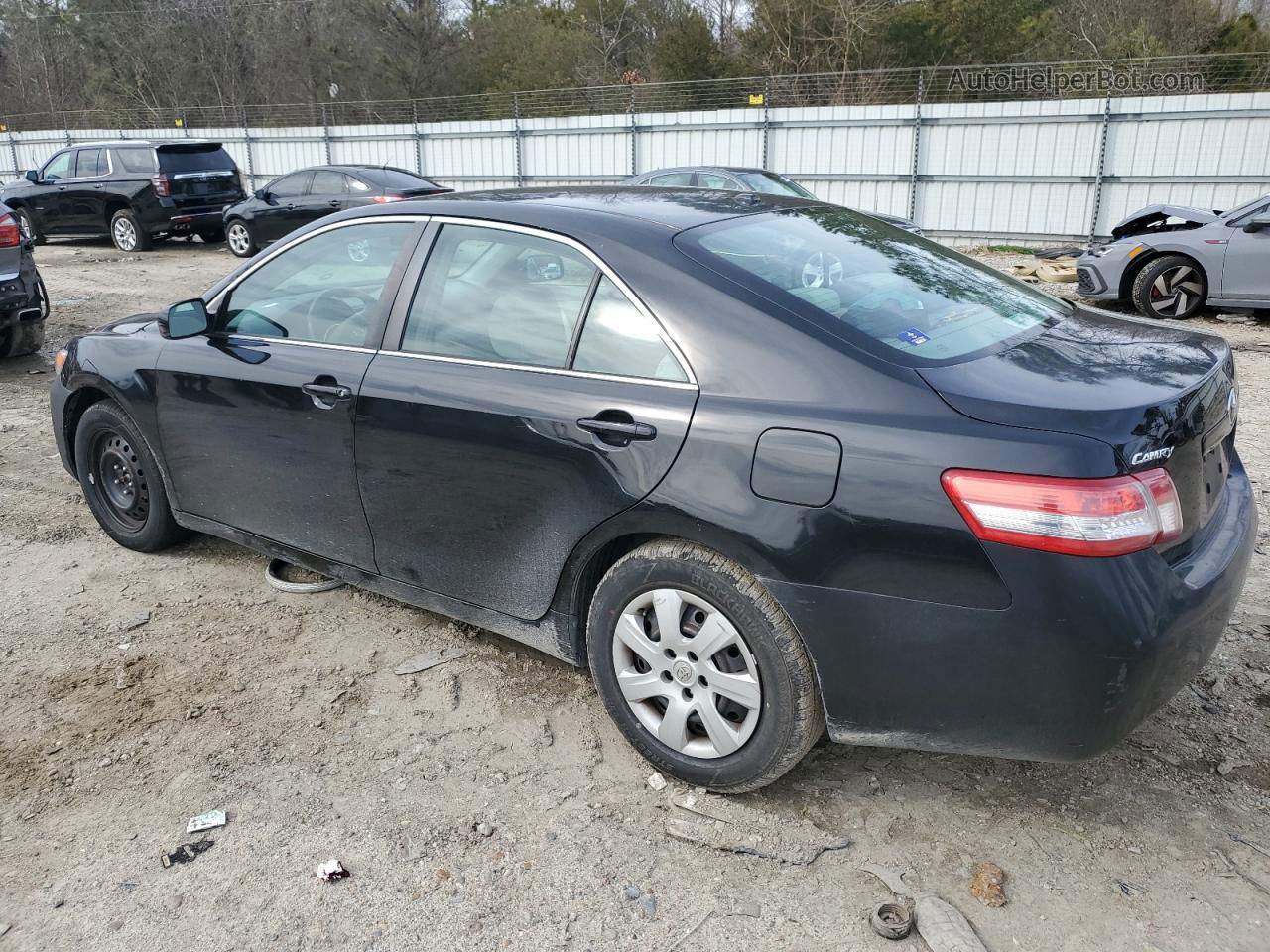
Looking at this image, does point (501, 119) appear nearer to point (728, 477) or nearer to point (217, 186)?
point (217, 186)

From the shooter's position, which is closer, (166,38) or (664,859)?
(664,859)

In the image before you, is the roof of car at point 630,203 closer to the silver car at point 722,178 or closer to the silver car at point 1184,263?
the silver car at point 1184,263

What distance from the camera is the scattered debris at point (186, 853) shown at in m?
2.69

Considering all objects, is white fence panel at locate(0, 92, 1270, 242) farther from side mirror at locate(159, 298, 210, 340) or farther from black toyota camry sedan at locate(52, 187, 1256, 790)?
side mirror at locate(159, 298, 210, 340)

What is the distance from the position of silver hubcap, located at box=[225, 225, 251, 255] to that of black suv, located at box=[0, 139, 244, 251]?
81 centimetres

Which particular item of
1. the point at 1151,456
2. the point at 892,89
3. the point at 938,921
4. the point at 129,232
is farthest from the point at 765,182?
the point at 129,232

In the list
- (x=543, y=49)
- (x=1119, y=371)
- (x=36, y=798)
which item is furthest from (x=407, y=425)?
(x=543, y=49)

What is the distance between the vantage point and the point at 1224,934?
232cm

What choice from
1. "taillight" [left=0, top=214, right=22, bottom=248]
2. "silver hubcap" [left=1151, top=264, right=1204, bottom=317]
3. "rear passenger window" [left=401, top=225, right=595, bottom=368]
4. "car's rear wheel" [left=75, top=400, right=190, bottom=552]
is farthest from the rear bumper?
"silver hubcap" [left=1151, top=264, right=1204, bottom=317]

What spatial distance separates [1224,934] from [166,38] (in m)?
48.3

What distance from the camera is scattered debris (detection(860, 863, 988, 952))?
2326 millimetres

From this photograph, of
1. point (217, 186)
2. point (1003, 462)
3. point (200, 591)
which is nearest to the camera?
point (1003, 462)

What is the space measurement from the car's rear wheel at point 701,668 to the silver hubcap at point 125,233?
677 inches

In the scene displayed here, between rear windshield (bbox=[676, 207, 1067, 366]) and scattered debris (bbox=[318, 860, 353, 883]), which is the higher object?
rear windshield (bbox=[676, 207, 1067, 366])
